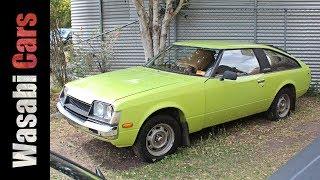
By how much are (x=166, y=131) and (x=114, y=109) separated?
0.96 m

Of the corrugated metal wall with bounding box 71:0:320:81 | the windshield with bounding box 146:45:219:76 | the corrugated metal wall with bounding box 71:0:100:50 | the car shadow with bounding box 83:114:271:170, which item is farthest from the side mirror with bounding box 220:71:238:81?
the corrugated metal wall with bounding box 71:0:100:50

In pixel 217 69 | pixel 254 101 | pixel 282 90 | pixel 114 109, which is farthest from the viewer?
pixel 282 90

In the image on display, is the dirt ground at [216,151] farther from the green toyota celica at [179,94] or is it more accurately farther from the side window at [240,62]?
the side window at [240,62]

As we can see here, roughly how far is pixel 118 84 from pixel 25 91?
409 cm

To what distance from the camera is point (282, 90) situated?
8.15 metres

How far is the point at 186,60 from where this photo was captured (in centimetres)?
732

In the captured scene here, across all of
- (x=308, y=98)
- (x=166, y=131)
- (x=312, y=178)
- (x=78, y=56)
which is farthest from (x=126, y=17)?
(x=312, y=178)

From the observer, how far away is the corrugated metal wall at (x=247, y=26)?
37.0ft

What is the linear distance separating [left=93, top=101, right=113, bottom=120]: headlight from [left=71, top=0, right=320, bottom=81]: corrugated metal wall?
20.9ft

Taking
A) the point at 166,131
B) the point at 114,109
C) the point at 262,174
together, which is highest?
the point at 114,109

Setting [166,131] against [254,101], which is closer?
[166,131]

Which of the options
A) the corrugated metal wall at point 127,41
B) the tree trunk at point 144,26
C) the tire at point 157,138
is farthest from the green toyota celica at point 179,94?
the corrugated metal wall at point 127,41

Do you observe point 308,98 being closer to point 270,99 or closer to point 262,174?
point 270,99

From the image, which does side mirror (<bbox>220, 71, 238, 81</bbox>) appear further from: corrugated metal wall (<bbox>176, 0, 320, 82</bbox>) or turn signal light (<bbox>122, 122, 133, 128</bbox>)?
corrugated metal wall (<bbox>176, 0, 320, 82</bbox>)
